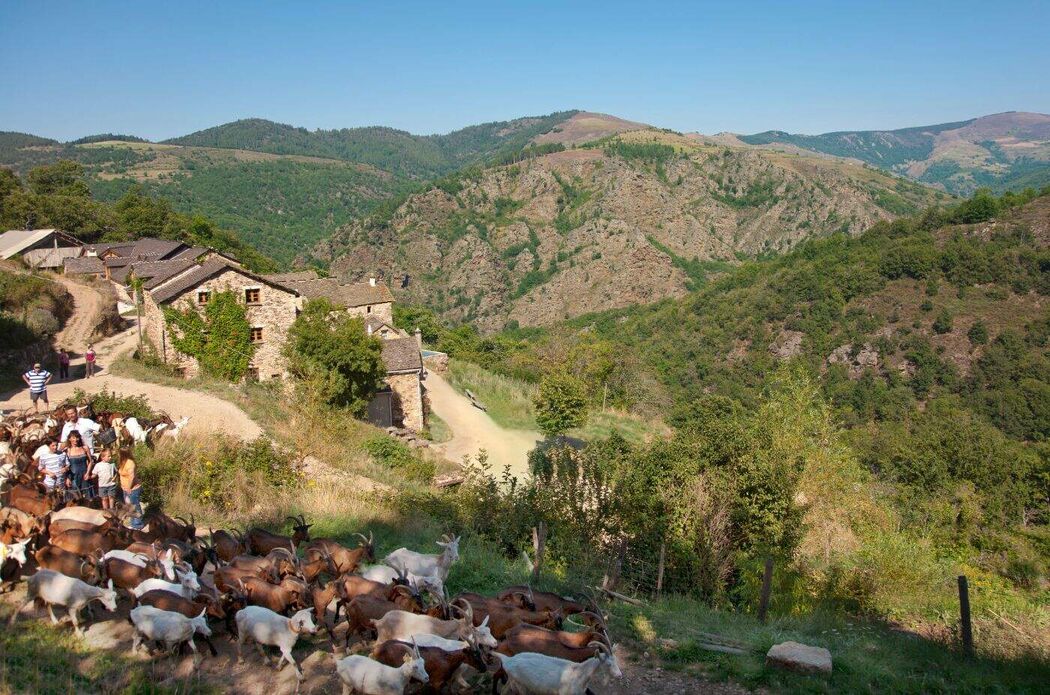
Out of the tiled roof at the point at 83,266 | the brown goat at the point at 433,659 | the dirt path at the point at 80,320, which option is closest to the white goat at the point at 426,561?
the brown goat at the point at 433,659

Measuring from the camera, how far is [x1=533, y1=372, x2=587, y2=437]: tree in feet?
116

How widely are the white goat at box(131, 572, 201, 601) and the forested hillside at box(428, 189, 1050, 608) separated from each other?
325 inches

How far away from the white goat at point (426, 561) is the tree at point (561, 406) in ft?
87.3

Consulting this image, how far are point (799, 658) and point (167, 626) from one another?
6.36 metres

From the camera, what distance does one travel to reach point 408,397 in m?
31.6

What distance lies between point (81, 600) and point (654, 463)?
10867 mm

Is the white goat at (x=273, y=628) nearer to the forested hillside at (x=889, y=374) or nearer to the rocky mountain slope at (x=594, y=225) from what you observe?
the forested hillside at (x=889, y=374)

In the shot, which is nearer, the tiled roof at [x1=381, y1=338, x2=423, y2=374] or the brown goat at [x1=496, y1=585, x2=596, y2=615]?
the brown goat at [x1=496, y1=585, x2=596, y2=615]

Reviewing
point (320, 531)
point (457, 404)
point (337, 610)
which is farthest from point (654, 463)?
point (457, 404)

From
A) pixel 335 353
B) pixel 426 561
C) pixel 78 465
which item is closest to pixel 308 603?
pixel 426 561

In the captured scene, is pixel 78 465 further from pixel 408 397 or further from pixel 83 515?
pixel 408 397

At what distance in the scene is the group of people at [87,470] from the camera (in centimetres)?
992

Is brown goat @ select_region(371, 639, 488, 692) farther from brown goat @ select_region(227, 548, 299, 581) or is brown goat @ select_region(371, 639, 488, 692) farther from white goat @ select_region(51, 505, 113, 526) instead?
white goat @ select_region(51, 505, 113, 526)

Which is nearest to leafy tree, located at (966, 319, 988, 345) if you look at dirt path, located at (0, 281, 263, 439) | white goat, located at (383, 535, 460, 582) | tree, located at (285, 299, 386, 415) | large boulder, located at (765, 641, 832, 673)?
tree, located at (285, 299, 386, 415)
